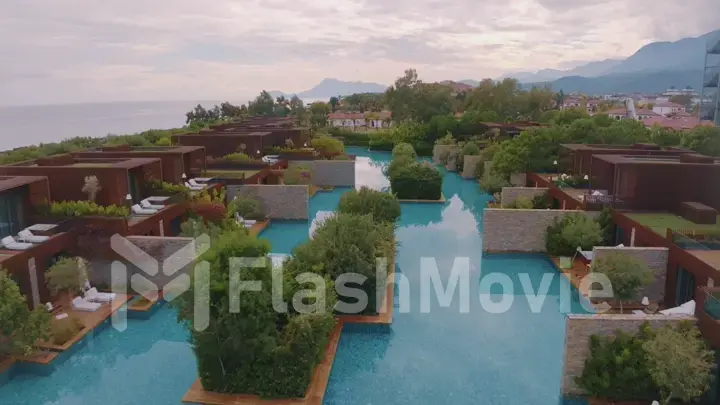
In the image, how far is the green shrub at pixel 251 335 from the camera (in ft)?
32.4

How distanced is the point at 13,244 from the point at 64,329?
3054 mm

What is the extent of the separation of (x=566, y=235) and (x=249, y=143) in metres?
20.1

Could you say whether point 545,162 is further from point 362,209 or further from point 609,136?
point 362,209

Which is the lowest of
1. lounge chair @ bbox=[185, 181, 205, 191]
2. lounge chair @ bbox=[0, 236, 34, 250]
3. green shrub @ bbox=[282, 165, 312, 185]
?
green shrub @ bbox=[282, 165, 312, 185]

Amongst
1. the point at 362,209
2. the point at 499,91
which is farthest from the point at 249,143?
the point at 499,91

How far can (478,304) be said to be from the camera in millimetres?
15664

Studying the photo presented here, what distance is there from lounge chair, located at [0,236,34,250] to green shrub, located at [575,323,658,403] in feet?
44.6

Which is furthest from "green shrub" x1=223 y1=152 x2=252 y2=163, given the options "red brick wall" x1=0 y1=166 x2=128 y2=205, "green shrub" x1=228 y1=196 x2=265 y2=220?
"red brick wall" x1=0 y1=166 x2=128 y2=205

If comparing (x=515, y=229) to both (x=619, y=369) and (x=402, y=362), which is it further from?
(x=619, y=369)

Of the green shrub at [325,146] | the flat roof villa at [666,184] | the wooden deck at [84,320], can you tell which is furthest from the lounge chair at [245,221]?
the green shrub at [325,146]

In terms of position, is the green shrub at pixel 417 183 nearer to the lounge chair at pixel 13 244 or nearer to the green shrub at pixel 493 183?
the green shrub at pixel 493 183

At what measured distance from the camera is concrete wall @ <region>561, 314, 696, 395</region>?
34.4 feet

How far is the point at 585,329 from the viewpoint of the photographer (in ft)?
34.4

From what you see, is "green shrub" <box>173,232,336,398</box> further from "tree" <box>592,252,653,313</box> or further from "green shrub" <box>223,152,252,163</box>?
"green shrub" <box>223,152,252,163</box>
